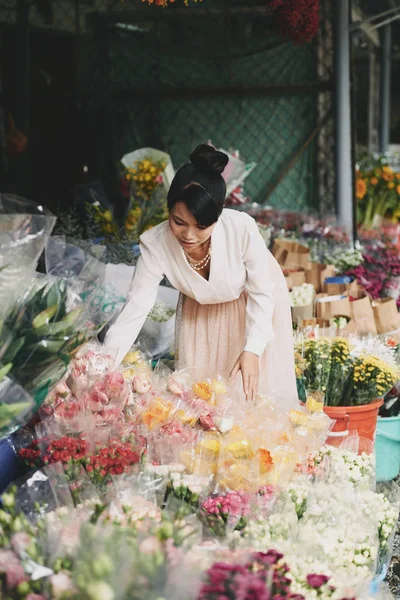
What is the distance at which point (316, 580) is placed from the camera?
157 cm

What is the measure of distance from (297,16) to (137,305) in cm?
412

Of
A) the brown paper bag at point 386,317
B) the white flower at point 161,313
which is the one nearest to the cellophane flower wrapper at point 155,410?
the white flower at point 161,313

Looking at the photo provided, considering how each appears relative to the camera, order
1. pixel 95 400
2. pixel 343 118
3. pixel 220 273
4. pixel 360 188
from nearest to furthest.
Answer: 1. pixel 95 400
2. pixel 220 273
3. pixel 343 118
4. pixel 360 188

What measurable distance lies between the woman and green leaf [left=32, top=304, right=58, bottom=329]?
72 centimetres

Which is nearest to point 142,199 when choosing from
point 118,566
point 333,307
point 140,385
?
point 333,307

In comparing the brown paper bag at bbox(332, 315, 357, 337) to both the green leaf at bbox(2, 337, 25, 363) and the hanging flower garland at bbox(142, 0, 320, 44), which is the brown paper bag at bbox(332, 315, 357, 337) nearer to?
the green leaf at bbox(2, 337, 25, 363)

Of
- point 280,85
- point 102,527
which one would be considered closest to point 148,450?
point 102,527

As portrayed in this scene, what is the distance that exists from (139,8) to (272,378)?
5324mm

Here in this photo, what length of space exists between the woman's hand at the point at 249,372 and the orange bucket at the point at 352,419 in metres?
0.66

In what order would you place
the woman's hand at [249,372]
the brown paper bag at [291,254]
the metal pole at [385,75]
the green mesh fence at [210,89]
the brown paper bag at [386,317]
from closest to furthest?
1. the woman's hand at [249,372]
2. the brown paper bag at [386,317]
3. the brown paper bag at [291,254]
4. the green mesh fence at [210,89]
5. the metal pole at [385,75]

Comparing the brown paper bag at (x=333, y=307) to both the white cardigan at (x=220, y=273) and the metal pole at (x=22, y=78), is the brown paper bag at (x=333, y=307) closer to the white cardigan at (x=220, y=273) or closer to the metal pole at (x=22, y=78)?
the white cardigan at (x=220, y=273)

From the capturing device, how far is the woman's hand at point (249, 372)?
2.76 meters

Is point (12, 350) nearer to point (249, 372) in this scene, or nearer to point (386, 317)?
point (249, 372)

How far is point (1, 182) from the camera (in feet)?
21.6
